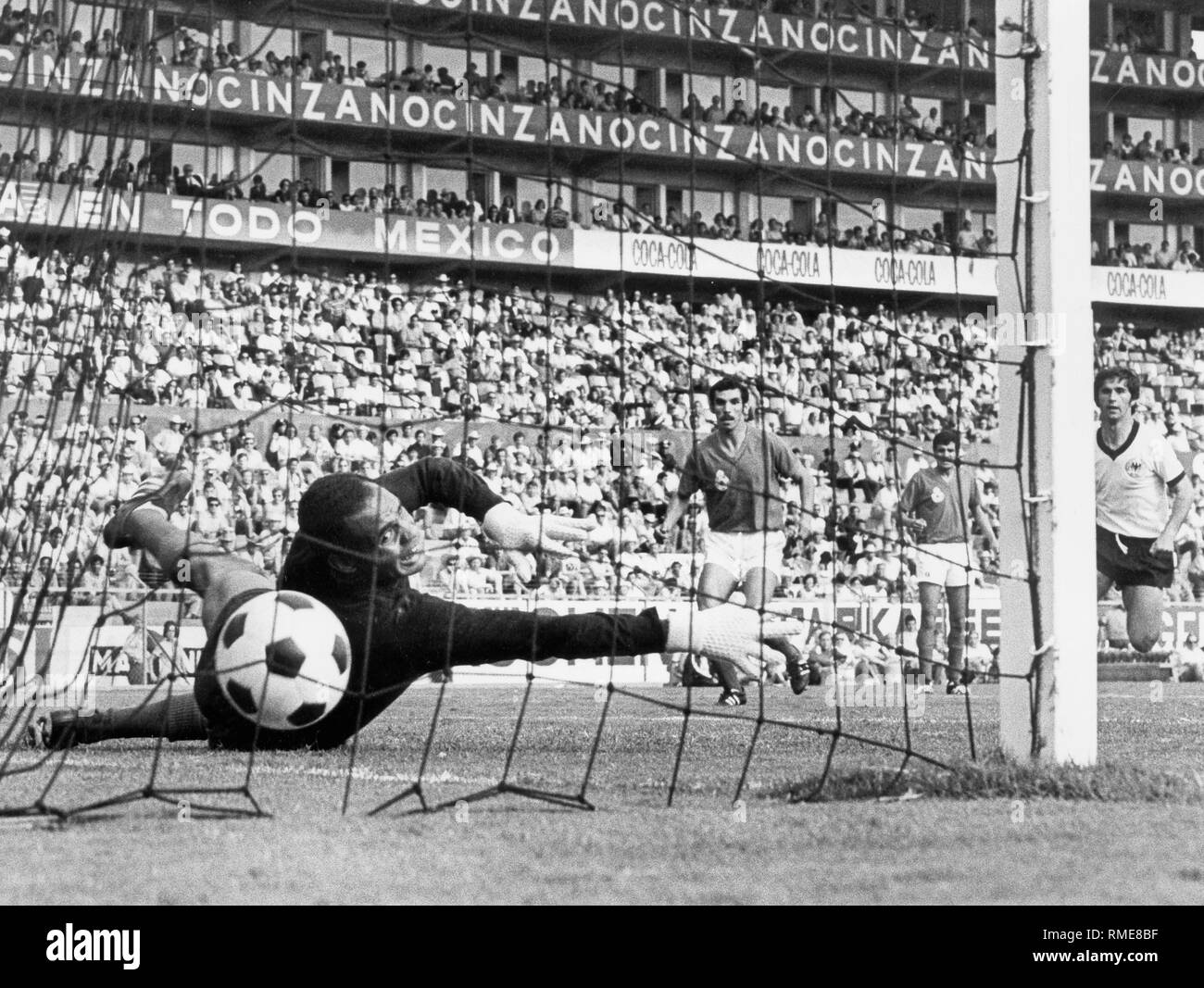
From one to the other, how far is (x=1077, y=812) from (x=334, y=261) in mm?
31222

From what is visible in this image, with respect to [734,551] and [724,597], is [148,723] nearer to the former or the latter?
[724,597]

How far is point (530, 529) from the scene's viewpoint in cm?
759

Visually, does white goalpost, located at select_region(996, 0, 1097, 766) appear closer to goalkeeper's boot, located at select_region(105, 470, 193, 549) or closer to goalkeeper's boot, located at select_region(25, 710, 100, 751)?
goalkeeper's boot, located at select_region(25, 710, 100, 751)

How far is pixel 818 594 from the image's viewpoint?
66.9 feet

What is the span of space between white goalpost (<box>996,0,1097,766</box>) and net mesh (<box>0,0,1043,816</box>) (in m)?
0.06

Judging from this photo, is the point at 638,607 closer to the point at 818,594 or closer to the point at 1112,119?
the point at 818,594

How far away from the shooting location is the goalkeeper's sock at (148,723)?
774cm

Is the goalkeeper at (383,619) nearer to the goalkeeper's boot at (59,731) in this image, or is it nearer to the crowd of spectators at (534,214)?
the goalkeeper's boot at (59,731)

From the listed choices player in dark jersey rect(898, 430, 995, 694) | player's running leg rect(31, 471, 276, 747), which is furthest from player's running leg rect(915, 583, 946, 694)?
player's running leg rect(31, 471, 276, 747)

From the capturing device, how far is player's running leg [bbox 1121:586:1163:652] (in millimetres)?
13484

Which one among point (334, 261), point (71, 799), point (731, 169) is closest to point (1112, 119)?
point (731, 169)

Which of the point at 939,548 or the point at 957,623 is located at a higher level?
the point at 939,548

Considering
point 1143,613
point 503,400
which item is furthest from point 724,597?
point 503,400

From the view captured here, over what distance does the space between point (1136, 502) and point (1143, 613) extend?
3.31ft
